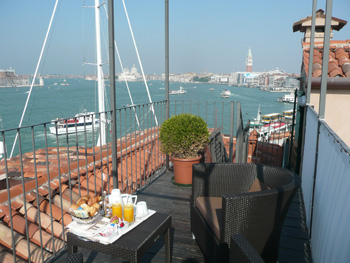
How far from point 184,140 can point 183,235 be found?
1.40 m

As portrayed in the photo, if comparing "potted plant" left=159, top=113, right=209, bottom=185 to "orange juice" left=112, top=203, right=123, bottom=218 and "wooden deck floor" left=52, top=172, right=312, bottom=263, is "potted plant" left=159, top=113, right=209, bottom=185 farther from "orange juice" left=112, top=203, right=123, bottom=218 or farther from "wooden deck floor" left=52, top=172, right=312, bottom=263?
"orange juice" left=112, top=203, right=123, bottom=218

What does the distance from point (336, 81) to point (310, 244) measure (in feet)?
8.79

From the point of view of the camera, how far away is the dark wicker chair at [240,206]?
1896 mm

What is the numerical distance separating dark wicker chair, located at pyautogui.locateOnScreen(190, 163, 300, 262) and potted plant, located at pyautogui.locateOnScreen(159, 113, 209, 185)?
1267 millimetres

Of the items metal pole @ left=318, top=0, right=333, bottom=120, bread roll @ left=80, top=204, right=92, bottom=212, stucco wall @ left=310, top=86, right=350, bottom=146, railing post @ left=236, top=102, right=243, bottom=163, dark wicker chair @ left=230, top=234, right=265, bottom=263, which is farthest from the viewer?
stucco wall @ left=310, top=86, right=350, bottom=146

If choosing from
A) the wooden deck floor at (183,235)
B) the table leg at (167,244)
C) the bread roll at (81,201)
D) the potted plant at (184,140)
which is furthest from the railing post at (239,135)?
the bread roll at (81,201)

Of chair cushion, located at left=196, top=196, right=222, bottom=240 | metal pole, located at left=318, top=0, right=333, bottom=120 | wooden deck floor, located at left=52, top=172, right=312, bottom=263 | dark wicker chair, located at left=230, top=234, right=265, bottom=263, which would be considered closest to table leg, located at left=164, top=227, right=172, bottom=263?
wooden deck floor, located at left=52, top=172, right=312, bottom=263

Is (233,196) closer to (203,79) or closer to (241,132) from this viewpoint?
(241,132)

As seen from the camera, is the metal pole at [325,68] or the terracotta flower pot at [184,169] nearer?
the metal pole at [325,68]

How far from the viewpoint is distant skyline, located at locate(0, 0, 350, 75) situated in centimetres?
660

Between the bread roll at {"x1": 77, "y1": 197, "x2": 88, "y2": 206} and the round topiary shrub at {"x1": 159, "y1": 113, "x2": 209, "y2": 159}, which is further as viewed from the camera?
the round topiary shrub at {"x1": 159, "y1": 113, "x2": 209, "y2": 159}

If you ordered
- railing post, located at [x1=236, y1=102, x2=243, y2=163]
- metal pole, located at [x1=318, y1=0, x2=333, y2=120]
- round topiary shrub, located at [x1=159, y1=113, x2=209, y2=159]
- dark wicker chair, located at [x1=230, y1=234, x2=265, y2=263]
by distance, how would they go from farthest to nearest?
railing post, located at [x1=236, y1=102, x2=243, y2=163] → round topiary shrub, located at [x1=159, y1=113, x2=209, y2=159] → metal pole, located at [x1=318, y1=0, x2=333, y2=120] → dark wicker chair, located at [x1=230, y1=234, x2=265, y2=263]

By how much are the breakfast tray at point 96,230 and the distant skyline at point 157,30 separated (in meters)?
2.27

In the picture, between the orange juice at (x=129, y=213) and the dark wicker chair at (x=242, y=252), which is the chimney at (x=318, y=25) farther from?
the dark wicker chair at (x=242, y=252)
